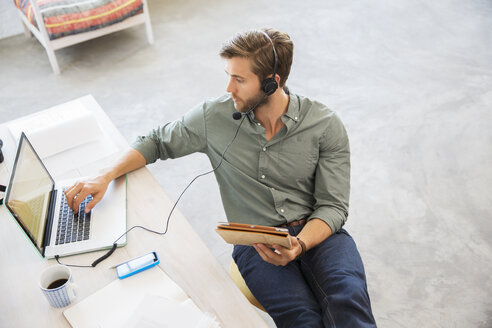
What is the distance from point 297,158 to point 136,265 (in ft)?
2.09

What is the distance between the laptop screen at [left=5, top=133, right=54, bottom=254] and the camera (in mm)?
1184

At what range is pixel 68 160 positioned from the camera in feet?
5.30

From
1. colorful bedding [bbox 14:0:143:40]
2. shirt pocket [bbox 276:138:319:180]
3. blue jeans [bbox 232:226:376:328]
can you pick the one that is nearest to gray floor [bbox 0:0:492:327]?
colorful bedding [bbox 14:0:143:40]

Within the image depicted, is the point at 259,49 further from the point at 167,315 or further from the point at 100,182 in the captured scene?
the point at 167,315

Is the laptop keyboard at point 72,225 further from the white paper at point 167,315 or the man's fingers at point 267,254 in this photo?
the man's fingers at point 267,254

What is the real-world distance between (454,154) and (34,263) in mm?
2295

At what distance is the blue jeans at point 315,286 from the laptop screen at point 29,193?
2.05 ft

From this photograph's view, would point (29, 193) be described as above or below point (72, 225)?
above

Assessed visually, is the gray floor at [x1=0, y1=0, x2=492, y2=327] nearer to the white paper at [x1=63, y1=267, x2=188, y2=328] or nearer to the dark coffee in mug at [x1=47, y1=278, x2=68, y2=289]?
the white paper at [x1=63, y1=267, x2=188, y2=328]

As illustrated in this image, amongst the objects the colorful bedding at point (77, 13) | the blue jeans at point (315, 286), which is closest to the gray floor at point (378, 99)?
the colorful bedding at point (77, 13)

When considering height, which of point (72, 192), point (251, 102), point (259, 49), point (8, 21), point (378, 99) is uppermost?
point (259, 49)

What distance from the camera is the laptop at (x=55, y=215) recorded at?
1259mm

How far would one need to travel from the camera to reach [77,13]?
3.17 m

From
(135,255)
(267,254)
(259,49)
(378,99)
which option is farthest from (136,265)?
(378,99)
